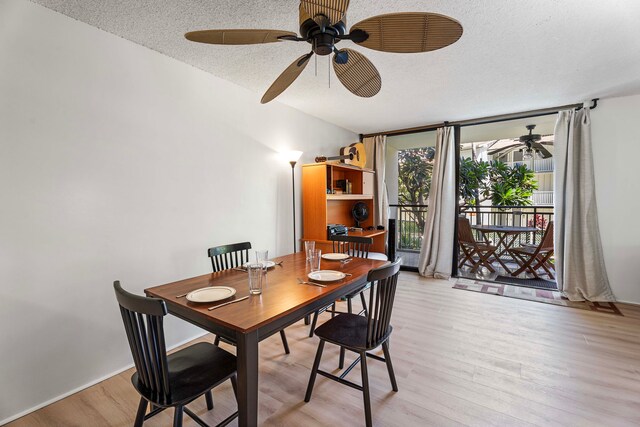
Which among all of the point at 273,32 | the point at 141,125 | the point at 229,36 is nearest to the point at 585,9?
the point at 273,32

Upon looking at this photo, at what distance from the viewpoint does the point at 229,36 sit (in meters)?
1.38

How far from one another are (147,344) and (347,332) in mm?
1089

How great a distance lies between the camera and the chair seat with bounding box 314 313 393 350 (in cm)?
165

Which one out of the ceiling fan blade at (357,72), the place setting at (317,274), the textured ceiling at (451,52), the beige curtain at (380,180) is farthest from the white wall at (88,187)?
the beige curtain at (380,180)

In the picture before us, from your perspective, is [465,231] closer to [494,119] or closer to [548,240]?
[548,240]

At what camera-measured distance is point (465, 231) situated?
Result: 4.53 meters

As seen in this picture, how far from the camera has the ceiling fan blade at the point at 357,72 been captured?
1.52m

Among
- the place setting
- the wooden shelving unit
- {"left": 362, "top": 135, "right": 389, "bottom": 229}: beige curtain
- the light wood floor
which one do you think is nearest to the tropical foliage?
{"left": 362, "top": 135, "right": 389, "bottom": 229}: beige curtain

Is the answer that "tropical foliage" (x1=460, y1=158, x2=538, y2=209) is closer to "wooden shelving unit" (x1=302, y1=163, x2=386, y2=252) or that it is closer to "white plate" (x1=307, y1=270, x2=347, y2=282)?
"wooden shelving unit" (x1=302, y1=163, x2=386, y2=252)

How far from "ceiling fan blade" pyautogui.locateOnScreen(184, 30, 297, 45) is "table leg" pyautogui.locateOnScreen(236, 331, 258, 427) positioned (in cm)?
137

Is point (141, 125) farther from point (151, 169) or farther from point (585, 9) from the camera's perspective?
point (585, 9)

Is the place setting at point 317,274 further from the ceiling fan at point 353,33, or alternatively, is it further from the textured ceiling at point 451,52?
the textured ceiling at point 451,52

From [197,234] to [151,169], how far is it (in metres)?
0.67

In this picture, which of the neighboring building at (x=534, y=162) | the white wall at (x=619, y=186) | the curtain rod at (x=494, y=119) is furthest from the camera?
the neighboring building at (x=534, y=162)
